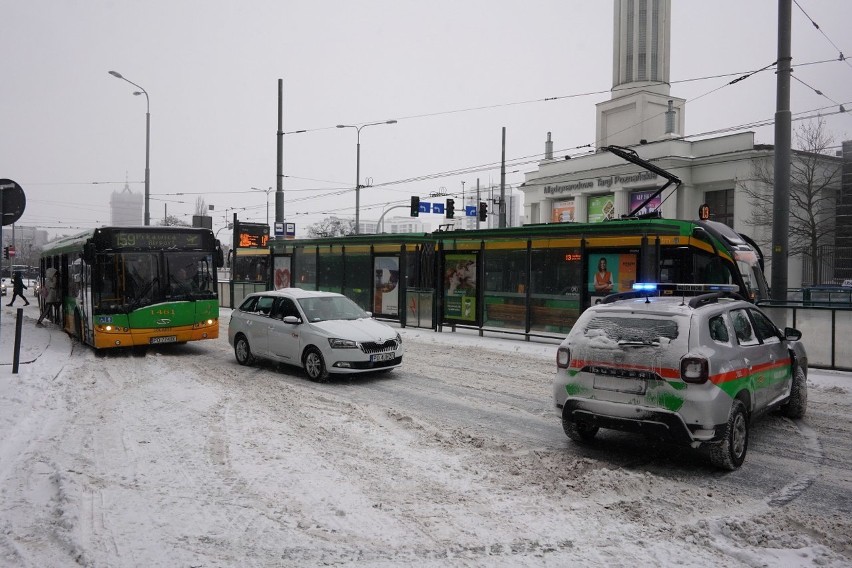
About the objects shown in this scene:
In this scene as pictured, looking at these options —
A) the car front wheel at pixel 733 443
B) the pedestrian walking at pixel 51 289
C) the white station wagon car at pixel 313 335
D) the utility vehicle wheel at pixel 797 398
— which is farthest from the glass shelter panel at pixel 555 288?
the pedestrian walking at pixel 51 289

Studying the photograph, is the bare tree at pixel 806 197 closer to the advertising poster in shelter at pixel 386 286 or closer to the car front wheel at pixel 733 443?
the advertising poster in shelter at pixel 386 286

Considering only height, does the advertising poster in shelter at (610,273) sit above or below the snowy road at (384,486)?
above

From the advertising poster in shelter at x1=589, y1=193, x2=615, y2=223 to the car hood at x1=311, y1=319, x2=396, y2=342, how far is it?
29.0m

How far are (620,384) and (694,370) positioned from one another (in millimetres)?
687

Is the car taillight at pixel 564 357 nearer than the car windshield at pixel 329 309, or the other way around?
the car taillight at pixel 564 357

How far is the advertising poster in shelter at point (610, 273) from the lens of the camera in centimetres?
1543

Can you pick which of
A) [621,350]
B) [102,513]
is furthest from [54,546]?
[621,350]

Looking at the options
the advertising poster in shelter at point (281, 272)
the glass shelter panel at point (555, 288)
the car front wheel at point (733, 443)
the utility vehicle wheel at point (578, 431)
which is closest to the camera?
the car front wheel at point (733, 443)

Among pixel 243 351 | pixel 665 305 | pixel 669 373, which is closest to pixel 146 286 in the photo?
pixel 243 351

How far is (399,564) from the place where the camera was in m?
4.34

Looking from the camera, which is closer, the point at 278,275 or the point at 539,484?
the point at 539,484

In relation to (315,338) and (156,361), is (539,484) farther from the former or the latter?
(156,361)

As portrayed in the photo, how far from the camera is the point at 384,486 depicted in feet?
19.3

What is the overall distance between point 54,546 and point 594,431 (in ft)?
17.3
